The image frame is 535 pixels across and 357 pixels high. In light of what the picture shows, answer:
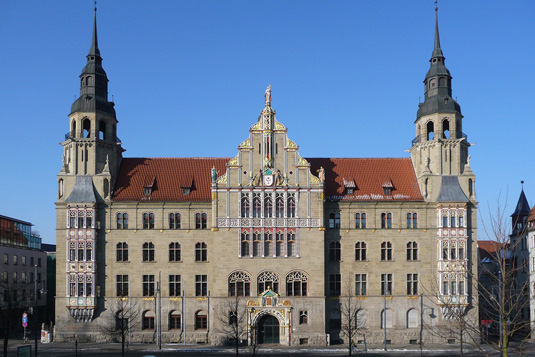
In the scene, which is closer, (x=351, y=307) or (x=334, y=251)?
(x=351, y=307)

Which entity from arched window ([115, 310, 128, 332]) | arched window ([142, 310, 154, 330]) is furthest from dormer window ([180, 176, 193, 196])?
arched window ([115, 310, 128, 332])

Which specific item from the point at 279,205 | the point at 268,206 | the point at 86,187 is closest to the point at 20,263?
the point at 86,187

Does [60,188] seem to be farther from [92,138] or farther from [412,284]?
[412,284]

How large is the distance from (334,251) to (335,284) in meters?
3.84

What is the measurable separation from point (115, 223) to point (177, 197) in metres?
7.77

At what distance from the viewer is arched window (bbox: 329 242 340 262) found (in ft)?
239

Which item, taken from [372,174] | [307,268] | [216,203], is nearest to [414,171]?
[372,174]

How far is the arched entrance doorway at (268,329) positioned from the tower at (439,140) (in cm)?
2312

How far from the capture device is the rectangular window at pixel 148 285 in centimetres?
7194

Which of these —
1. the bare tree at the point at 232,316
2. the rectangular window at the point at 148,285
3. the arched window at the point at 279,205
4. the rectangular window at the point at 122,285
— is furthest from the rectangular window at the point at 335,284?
the rectangular window at the point at 122,285

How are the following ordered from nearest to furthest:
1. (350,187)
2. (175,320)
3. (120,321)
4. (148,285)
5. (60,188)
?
(120,321) < (175,320) < (148,285) < (60,188) < (350,187)

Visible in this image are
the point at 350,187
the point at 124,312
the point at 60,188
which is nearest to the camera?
the point at 124,312

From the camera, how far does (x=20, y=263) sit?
97750 millimetres

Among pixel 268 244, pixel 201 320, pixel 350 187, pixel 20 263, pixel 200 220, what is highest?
pixel 350 187
